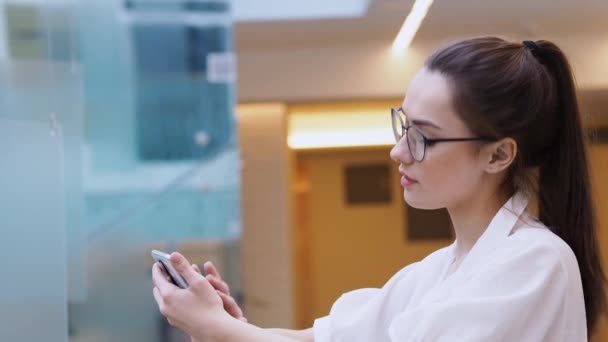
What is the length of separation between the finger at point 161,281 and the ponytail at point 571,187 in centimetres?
52

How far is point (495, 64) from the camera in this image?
4.20ft

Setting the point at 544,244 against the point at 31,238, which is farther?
the point at 31,238

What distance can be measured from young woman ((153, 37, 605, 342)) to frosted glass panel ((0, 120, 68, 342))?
32 cm

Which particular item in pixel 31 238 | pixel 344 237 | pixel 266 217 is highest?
pixel 31 238

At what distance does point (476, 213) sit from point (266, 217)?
519 cm

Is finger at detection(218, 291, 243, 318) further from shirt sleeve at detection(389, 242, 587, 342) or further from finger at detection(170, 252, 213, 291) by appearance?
shirt sleeve at detection(389, 242, 587, 342)

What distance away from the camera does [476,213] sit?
1.33m

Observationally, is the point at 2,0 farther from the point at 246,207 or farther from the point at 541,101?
Answer: the point at 246,207

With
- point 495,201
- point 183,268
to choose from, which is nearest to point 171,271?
point 183,268

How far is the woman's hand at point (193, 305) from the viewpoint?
123cm

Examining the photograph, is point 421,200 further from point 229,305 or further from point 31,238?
point 31,238

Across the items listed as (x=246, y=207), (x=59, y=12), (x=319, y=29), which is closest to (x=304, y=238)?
(x=246, y=207)

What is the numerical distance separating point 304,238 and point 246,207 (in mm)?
3037

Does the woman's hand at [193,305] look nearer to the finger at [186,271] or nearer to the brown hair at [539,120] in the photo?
the finger at [186,271]
